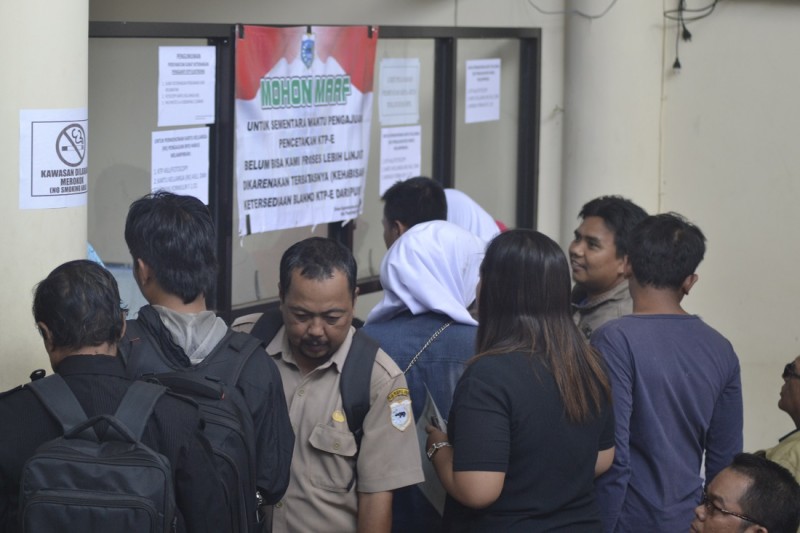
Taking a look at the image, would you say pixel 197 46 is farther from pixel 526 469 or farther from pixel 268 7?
pixel 526 469

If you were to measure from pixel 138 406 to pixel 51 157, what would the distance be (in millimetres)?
1512

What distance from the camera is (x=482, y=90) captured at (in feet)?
21.2

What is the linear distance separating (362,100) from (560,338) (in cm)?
285

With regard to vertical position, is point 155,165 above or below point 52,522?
above

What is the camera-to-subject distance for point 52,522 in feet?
7.50

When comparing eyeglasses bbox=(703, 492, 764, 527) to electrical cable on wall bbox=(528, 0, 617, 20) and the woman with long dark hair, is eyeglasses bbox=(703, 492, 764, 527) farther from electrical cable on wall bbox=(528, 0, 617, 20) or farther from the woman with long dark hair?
electrical cable on wall bbox=(528, 0, 617, 20)

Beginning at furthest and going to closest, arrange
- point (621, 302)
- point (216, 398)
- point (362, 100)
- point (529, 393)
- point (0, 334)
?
point (362, 100) → point (621, 302) → point (0, 334) → point (529, 393) → point (216, 398)

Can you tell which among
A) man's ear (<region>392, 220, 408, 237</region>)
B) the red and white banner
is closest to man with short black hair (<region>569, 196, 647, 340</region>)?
Answer: man's ear (<region>392, 220, 408, 237</region>)

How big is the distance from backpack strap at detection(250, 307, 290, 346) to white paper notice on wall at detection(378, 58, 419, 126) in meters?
2.83

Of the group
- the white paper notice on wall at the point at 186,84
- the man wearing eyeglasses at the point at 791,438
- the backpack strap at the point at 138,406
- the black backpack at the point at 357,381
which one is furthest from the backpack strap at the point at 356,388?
the white paper notice on wall at the point at 186,84

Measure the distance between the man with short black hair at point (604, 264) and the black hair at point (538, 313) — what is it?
1107 mm

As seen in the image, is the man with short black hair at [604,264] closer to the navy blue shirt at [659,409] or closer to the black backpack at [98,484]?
the navy blue shirt at [659,409]

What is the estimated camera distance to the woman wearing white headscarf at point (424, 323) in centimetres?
340

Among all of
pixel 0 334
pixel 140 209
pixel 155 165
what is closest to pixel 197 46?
pixel 155 165
